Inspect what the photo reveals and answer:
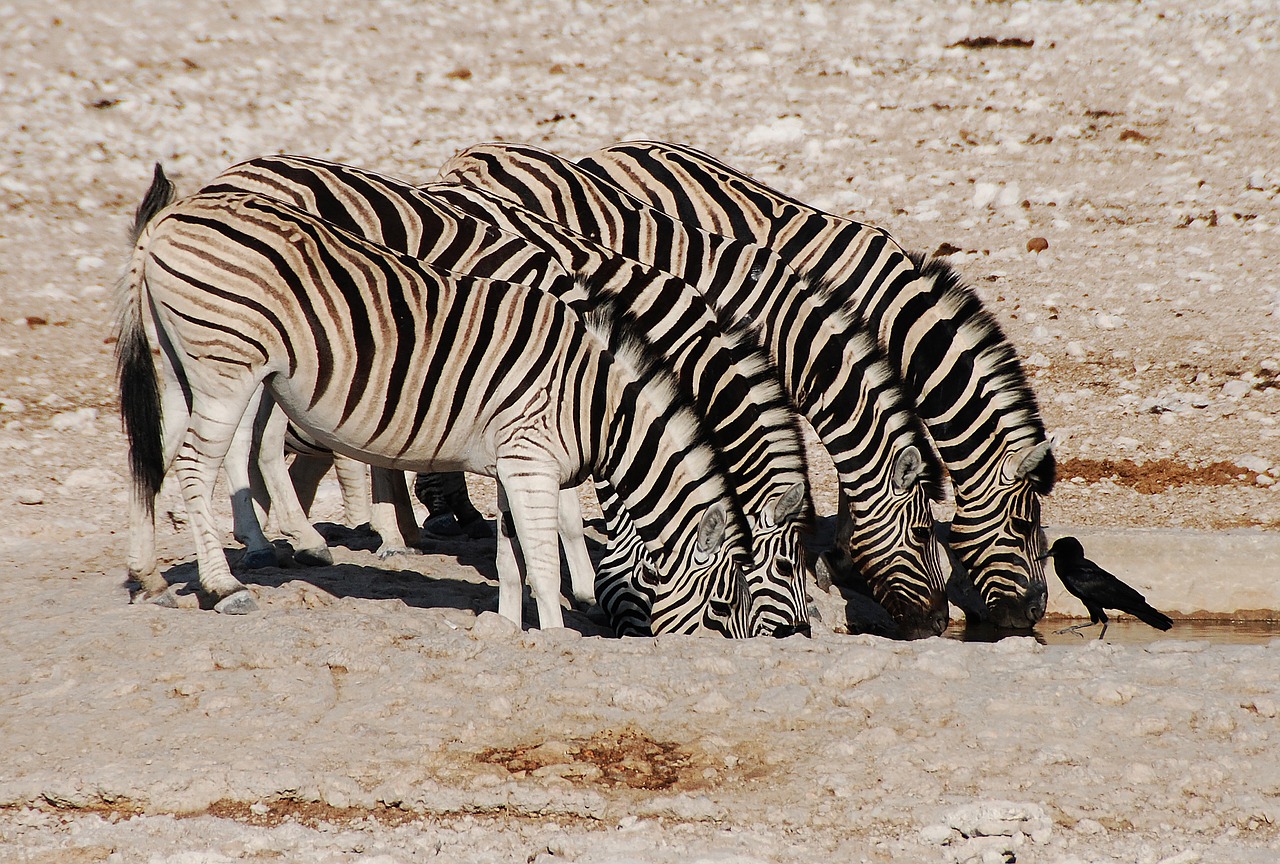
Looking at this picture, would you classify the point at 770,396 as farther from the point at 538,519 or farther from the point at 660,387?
the point at 538,519

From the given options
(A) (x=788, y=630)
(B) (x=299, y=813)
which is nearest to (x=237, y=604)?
(B) (x=299, y=813)

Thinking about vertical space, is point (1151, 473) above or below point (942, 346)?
below

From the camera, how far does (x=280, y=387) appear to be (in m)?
6.01

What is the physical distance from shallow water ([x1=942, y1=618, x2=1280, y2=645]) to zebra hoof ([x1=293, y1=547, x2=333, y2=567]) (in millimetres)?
3515

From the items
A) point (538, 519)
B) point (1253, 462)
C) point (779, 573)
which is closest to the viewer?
point (538, 519)

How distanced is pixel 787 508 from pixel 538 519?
4.52ft

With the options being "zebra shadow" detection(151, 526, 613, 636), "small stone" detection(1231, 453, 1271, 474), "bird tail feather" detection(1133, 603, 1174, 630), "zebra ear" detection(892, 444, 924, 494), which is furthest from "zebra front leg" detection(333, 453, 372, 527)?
"small stone" detection(1231, 453, 1271, 474)

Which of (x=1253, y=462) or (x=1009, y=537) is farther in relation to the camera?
(x=1253, y=462)

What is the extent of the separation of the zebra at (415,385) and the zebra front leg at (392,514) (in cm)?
161

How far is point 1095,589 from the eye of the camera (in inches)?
291

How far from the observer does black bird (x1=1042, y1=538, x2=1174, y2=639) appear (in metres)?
7.24

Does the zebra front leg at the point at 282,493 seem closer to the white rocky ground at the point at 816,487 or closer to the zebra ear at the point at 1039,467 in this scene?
the white rocky ground at the point at 816,487

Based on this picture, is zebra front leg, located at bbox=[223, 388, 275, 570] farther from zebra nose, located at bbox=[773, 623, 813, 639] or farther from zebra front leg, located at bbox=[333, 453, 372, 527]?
zebra nose, located at bbox=[773, 623, 813, 639]

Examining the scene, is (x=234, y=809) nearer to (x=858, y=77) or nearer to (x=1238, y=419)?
(x=1238, y=419)
